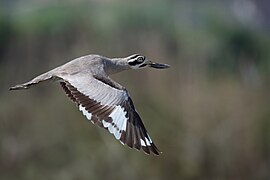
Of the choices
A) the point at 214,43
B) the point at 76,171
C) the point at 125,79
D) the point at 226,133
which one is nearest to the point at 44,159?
the point at 76,171

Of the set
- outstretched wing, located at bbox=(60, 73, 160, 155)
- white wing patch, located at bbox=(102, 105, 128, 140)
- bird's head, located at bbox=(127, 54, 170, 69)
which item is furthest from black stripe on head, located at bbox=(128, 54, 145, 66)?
white wing patch, located at bbox=(102, 105, 128, 140)

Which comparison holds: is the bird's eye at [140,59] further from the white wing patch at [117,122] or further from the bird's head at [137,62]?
the white wing patch at [117,122]

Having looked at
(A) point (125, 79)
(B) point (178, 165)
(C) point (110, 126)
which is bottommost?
(B) point (178, 165)

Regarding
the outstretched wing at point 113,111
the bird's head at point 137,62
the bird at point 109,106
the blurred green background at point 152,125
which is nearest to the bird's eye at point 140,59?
the bird's head at point 137,62

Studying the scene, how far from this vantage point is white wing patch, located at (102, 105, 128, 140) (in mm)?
6047

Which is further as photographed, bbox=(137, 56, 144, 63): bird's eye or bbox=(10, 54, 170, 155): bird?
bbox=(137, 56, 144, 63): bird's eye

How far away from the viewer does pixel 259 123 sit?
11570 mm

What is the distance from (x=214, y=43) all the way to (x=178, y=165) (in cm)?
415

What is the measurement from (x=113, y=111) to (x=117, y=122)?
0.22 ft

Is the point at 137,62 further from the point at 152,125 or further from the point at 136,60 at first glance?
the point at 152,125

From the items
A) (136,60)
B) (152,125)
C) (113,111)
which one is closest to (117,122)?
(113,111)

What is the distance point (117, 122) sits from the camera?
6066 mm

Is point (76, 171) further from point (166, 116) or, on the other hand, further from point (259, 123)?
point (259, 123)

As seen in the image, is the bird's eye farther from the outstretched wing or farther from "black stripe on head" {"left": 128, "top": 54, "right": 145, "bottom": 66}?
the outstretched wing
